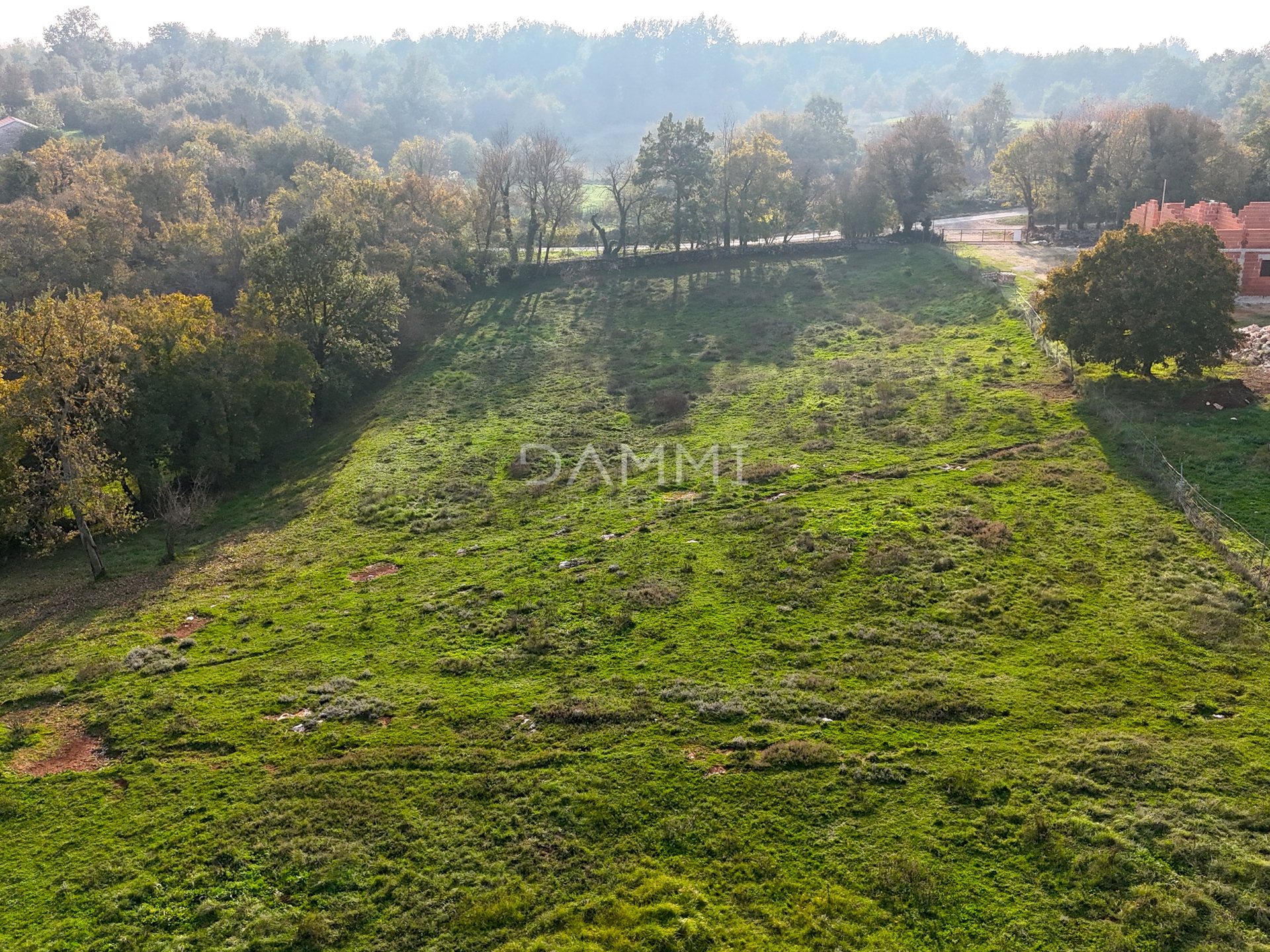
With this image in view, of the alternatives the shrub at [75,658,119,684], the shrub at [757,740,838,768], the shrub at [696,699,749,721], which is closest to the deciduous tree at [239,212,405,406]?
the shrub at [75,658,119,684]

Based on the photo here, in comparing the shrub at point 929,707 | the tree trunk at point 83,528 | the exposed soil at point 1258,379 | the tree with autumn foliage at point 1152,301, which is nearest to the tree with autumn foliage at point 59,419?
the tree trunk at point 83,528

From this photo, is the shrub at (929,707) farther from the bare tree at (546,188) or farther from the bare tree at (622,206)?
the bare tree at (622,206)

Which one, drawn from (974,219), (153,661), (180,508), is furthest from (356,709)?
(974,219)

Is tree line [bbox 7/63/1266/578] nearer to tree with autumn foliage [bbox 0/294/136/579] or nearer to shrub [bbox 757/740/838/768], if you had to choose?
tree with autumn foliage [bbox 0/294/136/579]

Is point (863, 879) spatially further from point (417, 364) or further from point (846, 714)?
point (417, 364)

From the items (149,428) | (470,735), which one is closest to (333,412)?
(149,428)

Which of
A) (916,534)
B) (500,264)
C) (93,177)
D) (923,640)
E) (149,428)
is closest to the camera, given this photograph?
(923,640)
